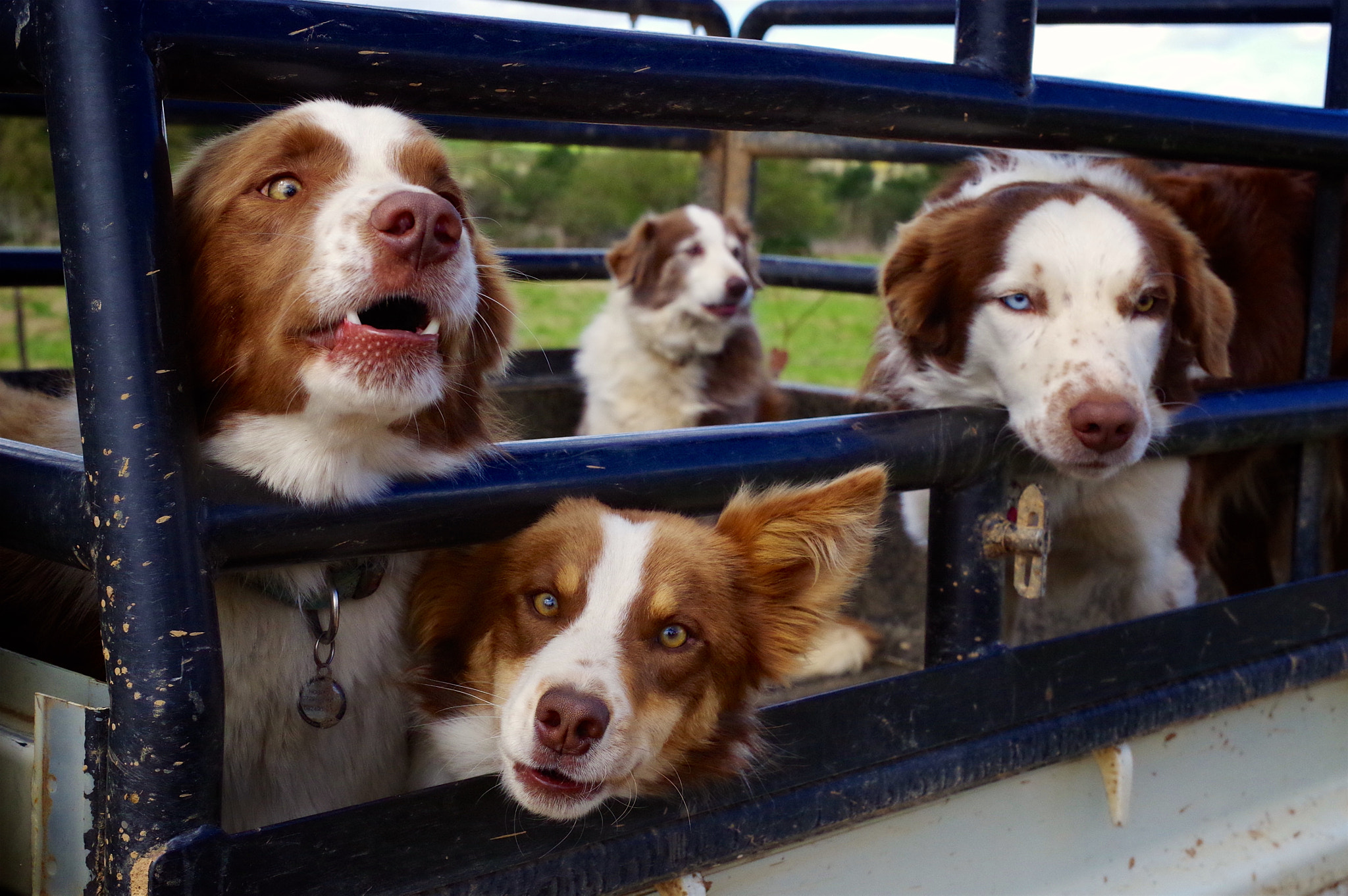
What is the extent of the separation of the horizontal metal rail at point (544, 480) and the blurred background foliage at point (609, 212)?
236 inches

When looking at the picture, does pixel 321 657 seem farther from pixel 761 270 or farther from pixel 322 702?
pixel 761 270

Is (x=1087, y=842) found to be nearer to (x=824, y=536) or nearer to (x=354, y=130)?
(x=824, y=536)

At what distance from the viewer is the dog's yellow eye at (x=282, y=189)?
62.4 inches

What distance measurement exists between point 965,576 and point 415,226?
0.90 meters

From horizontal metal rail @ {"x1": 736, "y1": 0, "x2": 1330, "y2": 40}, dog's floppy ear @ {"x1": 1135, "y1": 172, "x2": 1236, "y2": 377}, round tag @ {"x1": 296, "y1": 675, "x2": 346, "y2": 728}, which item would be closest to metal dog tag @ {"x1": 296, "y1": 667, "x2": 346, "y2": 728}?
round tag @ {"x1": 296, "y1": 675, "x2": 346, "y2": 728}

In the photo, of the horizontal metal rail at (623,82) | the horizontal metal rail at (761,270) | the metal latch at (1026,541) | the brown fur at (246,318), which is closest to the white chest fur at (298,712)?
the brown fur at (246,318)

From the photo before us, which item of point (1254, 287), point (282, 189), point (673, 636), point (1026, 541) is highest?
point (282, 189)

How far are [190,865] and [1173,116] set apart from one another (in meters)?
1.65

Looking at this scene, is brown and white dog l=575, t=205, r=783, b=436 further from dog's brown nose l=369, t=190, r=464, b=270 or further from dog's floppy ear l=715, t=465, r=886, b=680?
dog's brown nose l=369, t=190, r=464, b=270

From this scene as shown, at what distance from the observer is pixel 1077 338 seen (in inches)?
93.5

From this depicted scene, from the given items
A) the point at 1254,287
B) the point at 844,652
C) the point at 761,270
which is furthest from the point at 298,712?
the point at 761,270

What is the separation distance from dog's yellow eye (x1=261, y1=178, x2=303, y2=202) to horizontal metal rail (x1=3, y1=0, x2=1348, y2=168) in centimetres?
36

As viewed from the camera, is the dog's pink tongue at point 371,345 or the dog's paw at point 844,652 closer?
the dog's pink tongue at point 371,345

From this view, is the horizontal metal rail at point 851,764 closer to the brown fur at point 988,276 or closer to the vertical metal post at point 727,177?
the brown fur at point 988,276
